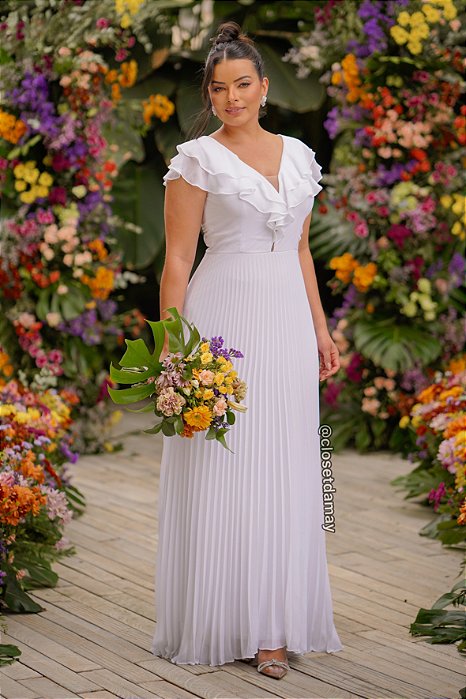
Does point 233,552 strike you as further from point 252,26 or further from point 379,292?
point 252,26

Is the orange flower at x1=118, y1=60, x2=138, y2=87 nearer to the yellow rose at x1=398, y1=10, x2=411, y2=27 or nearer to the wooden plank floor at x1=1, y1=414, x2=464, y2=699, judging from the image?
the yellow rose at x1=398, y1=10, x2=411, y2=27

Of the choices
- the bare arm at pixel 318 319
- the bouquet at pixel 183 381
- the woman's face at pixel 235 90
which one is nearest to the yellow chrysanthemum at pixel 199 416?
the bouquet at pixel 183 381

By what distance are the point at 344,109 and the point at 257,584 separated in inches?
132

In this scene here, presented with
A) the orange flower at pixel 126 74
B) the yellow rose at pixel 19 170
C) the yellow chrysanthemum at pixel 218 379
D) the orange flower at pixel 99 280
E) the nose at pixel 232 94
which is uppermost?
the orange flower at pixel 126 74

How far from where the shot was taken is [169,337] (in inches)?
114

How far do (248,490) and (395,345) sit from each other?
2.85 metres

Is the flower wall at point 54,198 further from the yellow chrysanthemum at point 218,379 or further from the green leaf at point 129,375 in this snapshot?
the yellow chrysanthemum at point 218,379

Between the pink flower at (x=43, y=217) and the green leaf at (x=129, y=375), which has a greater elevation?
the pink flower at (x=43, y=217)

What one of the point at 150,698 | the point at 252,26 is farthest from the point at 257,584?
the point at 252,26

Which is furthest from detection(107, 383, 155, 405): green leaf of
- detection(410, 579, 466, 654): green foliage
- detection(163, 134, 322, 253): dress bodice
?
detection(410, 579, 466, 654): green foliage

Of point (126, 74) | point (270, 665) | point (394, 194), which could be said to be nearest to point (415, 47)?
point (394, 194)

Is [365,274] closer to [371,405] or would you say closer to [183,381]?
[371,405]

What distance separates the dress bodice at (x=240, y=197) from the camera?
9.94ft

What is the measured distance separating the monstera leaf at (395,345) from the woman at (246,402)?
2.63 meters
